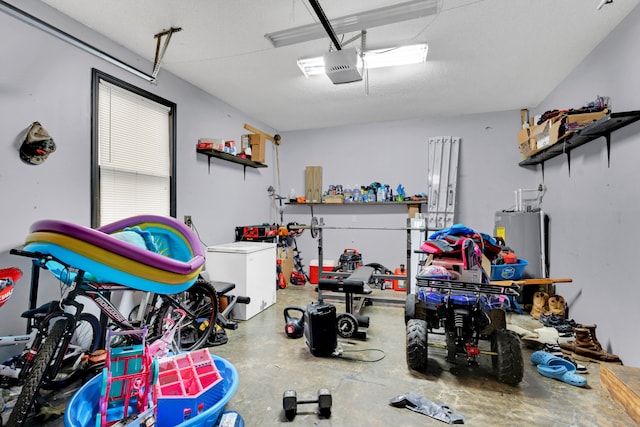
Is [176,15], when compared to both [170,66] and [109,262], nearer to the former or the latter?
[170,66]

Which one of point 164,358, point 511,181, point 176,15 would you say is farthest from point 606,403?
point 176,15

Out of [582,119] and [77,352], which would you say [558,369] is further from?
[77,352]

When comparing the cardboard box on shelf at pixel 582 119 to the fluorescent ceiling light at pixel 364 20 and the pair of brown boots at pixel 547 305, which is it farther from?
the pair of brown boots at pixel 547 305

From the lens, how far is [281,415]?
5.93ft

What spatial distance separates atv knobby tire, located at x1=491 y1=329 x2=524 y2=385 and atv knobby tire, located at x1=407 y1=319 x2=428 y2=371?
0.50 m

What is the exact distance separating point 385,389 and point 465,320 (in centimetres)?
75

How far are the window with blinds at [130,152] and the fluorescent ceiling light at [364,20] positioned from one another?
5.10 feet

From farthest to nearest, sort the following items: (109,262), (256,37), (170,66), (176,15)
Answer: (170,66) → (256,37) → (176,15) → (109,262)

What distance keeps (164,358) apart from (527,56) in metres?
4.16

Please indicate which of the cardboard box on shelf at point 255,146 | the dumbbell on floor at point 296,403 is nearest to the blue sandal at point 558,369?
the dumbbell on floor at point 296,403

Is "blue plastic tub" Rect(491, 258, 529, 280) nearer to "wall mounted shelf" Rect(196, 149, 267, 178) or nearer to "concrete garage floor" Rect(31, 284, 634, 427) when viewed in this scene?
"concrete garage floor" Rect(31, 284, 634, 427)

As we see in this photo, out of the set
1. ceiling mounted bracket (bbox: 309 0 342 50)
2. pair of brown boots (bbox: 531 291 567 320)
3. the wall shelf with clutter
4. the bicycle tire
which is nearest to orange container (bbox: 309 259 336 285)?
the wall shelf with clutter

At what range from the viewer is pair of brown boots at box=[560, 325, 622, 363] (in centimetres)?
247

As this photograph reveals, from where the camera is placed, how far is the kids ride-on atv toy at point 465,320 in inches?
81.6
